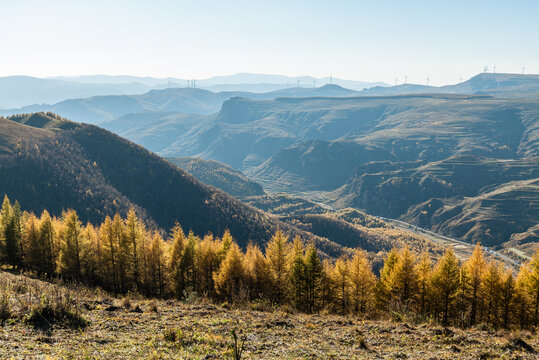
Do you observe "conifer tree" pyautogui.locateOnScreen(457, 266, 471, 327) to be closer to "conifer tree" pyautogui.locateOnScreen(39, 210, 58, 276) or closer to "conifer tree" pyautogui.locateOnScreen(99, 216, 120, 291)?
"conifer tree" pyautogui.locateOnScreen(99, 216, 120, 291)

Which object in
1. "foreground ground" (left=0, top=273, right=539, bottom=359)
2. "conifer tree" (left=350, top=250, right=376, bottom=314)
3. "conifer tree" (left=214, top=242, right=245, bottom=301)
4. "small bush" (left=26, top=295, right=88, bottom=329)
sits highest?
"small bush" (left=26, top=295, right=88, bottom=329)

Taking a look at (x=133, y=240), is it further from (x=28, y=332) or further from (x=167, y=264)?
(x=28, y=332)

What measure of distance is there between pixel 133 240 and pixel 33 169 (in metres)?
173

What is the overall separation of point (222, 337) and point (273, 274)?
3471cm

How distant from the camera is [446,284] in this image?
183ft

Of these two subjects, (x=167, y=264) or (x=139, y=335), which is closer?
(x=139, y=335)

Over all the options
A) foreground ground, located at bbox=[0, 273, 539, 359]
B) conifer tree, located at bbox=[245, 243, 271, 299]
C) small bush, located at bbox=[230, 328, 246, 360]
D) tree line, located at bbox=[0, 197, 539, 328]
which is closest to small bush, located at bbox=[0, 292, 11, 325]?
foreground ground, located at bbox=[0, 273, 539, 359]

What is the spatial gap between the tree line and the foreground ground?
20.8 metres

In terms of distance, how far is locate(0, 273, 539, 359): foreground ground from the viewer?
940 inches

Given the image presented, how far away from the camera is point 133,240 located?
6388cm

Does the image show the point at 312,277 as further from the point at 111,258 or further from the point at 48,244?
the point at 48,244

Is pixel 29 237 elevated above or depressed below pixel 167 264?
above

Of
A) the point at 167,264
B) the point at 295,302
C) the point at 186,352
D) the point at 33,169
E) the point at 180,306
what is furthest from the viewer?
the point at 33,169

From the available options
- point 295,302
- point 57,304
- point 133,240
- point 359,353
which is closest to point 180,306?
point 57,304
